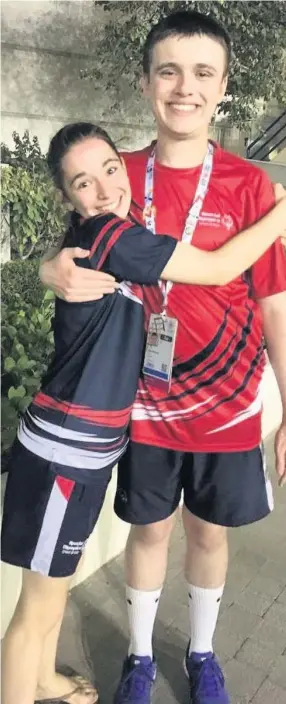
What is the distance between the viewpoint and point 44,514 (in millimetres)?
1502

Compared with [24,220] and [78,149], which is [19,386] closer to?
[78,149]

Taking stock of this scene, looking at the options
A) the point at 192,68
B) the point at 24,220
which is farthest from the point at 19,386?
the point at 24,220

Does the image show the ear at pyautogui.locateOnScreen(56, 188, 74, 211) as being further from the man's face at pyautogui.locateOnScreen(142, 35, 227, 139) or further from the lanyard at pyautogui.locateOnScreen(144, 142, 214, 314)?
the man's face at pyautogui.locateOnScreen(142, 35, 227, 139)

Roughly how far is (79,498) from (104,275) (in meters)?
0.51

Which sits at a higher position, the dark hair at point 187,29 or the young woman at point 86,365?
the dark hair at point 187,29

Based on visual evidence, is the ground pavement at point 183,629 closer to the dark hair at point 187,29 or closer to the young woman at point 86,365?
the young woman at point 86,365

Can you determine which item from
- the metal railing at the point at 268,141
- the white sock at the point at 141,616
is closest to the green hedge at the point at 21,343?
the white sock at the point at 141,616

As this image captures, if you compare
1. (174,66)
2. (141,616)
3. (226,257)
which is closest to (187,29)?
(174,66)

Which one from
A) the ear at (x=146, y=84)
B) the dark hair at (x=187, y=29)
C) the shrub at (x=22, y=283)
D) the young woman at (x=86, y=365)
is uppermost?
the dark hair at (x=187, y=29)

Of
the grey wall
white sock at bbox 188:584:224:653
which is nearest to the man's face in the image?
white sock at bbox 188:584:224:653

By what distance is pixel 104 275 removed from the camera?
1.41 m

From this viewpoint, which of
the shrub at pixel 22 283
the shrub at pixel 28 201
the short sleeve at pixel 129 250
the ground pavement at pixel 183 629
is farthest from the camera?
the shrub at pixel 28 201

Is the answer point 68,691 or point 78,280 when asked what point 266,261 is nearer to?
point 78,280

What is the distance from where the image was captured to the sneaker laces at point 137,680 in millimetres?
1933
